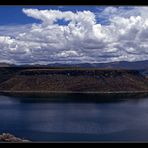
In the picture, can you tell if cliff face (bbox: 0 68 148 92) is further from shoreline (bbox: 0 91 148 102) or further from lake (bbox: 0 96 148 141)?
lake (bbox: 0 96 148 141)

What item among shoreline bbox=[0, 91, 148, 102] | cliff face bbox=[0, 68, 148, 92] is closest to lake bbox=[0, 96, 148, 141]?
shoreline bbox=[0, 91, 148, 102]

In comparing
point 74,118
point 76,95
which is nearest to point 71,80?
point 76,95

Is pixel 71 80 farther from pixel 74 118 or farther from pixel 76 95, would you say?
pixel 74 118

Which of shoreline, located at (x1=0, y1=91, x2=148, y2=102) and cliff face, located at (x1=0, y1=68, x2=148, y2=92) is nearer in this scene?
shoreline, located at (x1=0, y1=91, x2=148, y2=102)

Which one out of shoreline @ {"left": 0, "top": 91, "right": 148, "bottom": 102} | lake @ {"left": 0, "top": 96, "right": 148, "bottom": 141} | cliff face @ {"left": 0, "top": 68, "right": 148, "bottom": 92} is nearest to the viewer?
lake @ {"left": 0, "top": 96, "right": 148, "bottom": 141}
